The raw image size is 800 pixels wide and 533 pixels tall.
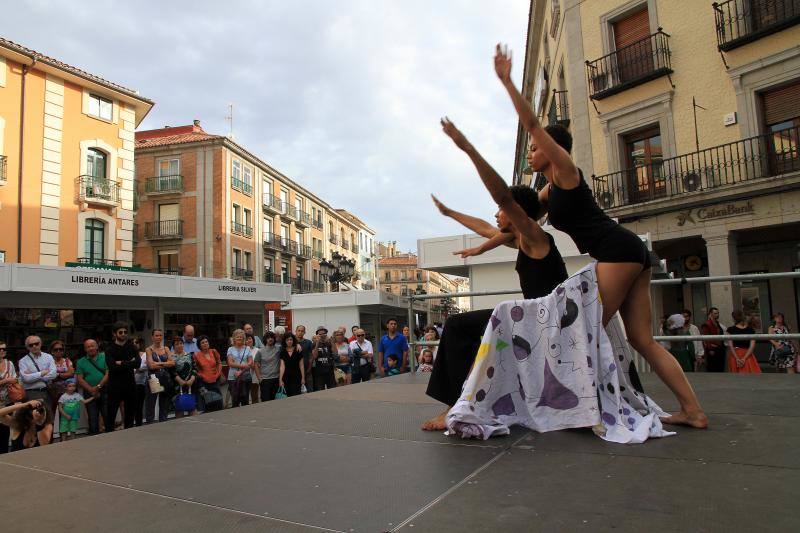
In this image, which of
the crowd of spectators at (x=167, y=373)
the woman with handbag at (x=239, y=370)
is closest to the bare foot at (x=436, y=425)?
the crowd of spectators at (x=167, y=373)

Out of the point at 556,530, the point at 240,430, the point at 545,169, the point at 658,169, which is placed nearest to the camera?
the point at 556,530

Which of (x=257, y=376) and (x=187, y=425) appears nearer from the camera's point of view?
(x=187, y=425)

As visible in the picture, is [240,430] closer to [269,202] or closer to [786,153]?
[786,153]

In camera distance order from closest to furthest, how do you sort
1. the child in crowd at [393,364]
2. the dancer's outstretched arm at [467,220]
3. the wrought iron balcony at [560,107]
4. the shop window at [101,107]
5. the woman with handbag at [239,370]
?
the dancer's outstretched arm at [467,220]
the child in crowd at [393,364]
the woman with handbag at [239,370]
the wrought iron balcony at [560,107]
the shop window at [101,107]

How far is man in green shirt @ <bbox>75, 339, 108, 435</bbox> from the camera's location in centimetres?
874

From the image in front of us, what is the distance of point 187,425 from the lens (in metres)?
3.84

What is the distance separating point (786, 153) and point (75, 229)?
25.4 metres

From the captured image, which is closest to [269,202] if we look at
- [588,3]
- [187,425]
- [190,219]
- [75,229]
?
[190,219]

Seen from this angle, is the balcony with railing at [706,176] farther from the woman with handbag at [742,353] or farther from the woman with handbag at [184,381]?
the woman with handbag at [184,381]

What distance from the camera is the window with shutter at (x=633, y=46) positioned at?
15.6 meters

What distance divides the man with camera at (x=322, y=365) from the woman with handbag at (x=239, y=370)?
4.10ft

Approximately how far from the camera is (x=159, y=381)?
30.6 feet

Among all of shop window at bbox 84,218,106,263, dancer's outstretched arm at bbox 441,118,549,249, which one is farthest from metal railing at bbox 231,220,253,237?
dancer's outstretched arm at bbox 441,118,549,249

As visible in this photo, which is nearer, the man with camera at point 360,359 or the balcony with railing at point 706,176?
the man with camera at point 360,359
